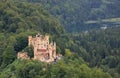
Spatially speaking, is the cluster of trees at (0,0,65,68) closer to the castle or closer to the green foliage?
the castle

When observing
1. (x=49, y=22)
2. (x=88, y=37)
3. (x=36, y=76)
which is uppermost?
(x=36, y=76)

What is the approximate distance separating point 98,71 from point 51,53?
27.2 ft

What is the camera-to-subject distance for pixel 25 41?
89125 millimetres

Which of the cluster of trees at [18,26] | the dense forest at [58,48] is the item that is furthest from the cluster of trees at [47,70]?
the cluster of trees at [18,26]

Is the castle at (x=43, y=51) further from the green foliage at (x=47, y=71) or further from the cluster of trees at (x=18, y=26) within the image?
the cluster of trees at (x=18, y=26)

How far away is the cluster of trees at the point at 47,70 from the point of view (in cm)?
7738

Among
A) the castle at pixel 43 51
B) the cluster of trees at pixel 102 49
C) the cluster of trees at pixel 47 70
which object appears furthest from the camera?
the cluster of trees at pixel 102 49

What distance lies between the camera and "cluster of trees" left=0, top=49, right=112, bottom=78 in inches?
3046

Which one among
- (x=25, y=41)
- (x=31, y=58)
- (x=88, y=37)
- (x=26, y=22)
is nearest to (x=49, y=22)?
(x=26, y=22)

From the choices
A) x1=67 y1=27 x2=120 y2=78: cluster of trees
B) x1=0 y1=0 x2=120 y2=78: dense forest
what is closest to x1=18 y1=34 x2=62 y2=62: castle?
x1=0 y1=0 x2=120 y2=78: dense forest

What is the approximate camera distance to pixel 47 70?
77375 mm

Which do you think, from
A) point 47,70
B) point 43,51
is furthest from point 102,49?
point 47,70

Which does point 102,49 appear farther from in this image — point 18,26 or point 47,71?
point 47,71

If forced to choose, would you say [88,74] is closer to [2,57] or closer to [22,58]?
[22,58]
